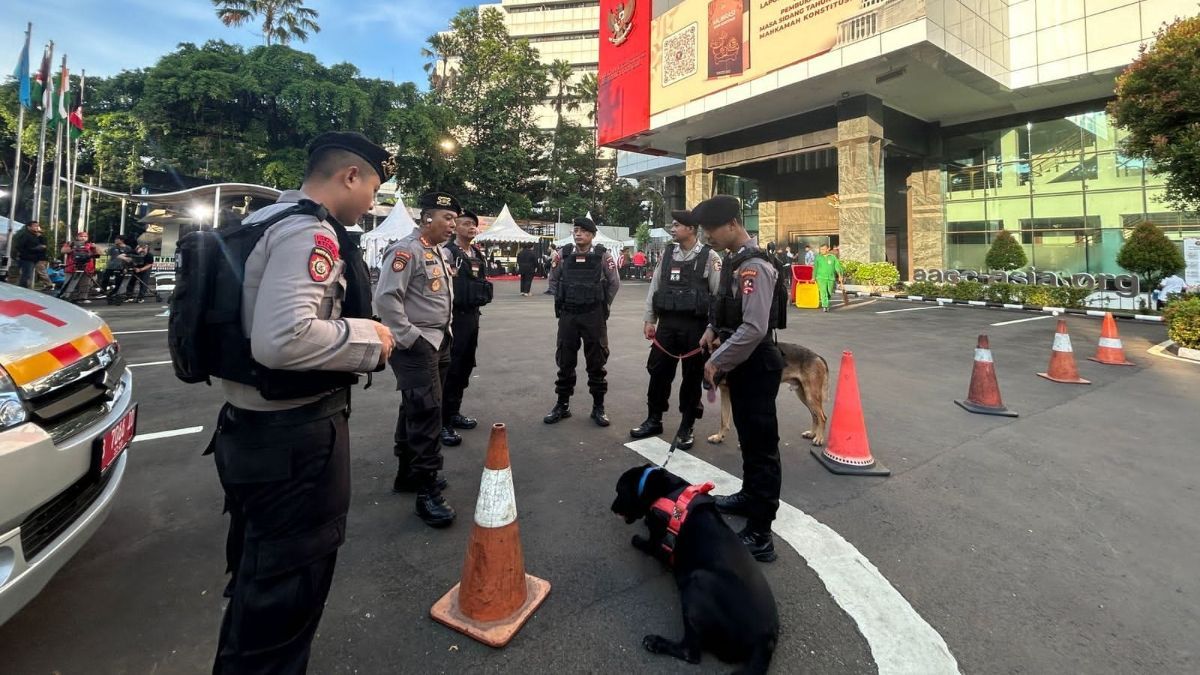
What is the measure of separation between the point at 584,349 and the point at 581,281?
65 centimetres

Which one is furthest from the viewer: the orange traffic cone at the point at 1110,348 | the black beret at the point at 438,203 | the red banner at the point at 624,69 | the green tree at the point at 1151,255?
the red banner at the point at 624,69

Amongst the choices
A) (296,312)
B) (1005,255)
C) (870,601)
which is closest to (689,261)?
(870,601)

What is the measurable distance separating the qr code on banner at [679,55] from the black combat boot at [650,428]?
2079 centimetres

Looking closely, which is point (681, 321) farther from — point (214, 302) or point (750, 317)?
point (214, 302)

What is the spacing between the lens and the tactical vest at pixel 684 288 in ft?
13.9

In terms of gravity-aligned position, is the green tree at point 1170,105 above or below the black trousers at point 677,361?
above

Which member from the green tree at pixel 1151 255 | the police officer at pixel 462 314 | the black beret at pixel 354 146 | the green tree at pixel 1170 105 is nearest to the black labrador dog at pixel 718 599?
the black beret at pixel 354 146

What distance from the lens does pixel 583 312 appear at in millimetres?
4918

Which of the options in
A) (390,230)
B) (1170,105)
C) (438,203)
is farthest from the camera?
(390,230)

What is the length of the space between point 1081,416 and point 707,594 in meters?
5.08

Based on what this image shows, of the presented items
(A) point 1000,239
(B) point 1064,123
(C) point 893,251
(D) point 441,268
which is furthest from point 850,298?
(D) point 441,268

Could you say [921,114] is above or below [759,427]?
above

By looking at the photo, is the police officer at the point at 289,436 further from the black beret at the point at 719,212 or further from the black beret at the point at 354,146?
the black beret at the point at 719,212

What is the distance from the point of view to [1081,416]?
4891 millimetres
